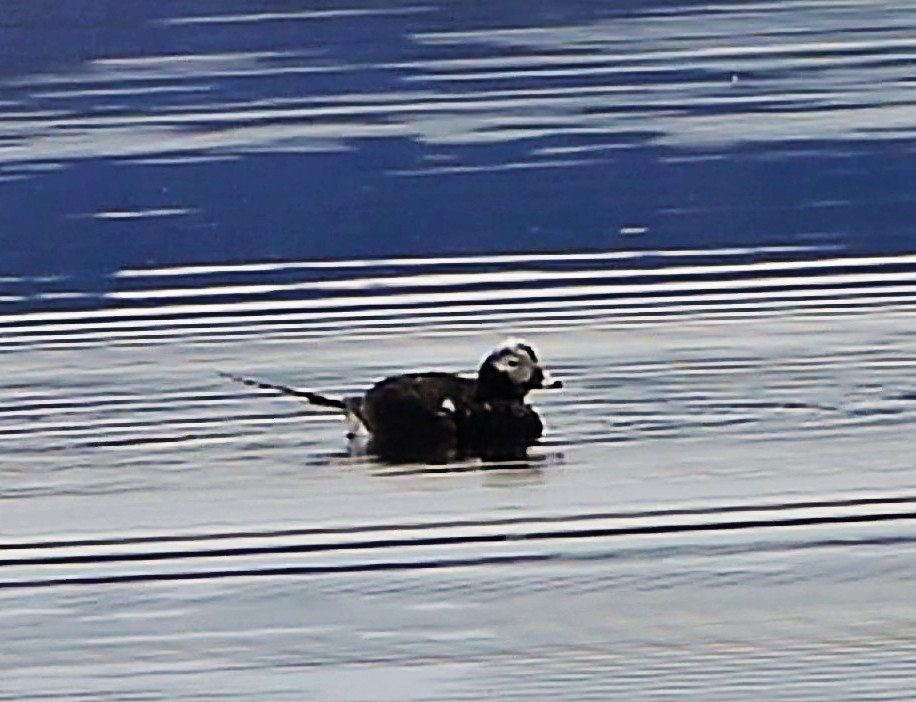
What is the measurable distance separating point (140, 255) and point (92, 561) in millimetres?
3754

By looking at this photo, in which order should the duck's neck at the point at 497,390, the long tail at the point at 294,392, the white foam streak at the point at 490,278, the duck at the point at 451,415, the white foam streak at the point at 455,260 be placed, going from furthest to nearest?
the white foam streak at the point at 455,260 < the white foam streak at the point at 490,278 < the long tail at the point at 294,392 < the duck's neck at the point at 497,390 < the duck at the point at 451,415

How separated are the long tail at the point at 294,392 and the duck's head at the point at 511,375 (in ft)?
1.01

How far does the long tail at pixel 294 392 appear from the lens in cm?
770

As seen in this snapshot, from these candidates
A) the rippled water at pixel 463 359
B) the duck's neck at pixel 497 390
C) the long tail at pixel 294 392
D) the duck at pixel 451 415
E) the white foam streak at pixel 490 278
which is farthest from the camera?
the white foam streak at pixel 490 278

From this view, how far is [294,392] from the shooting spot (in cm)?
787

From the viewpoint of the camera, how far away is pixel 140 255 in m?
9.88

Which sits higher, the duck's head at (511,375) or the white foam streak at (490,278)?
the white foam streak at (490,278)

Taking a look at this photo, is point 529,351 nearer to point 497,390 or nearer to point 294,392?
point 497,390

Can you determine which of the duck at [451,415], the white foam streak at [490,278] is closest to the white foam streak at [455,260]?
the white foam streak at [490,278]

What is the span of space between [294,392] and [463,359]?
58 cm

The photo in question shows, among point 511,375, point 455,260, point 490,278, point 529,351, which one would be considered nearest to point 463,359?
point 529,351

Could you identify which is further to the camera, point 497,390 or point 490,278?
point 490,278

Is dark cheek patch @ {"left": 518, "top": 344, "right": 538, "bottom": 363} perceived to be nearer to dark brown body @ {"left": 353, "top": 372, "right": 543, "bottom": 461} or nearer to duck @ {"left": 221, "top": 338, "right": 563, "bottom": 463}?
duck @ {"left": 221, "top": 338, "right": 563, "bottom": 463}

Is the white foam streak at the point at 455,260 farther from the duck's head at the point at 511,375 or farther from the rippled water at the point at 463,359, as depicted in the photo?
the duck's head at the point at 511,375
